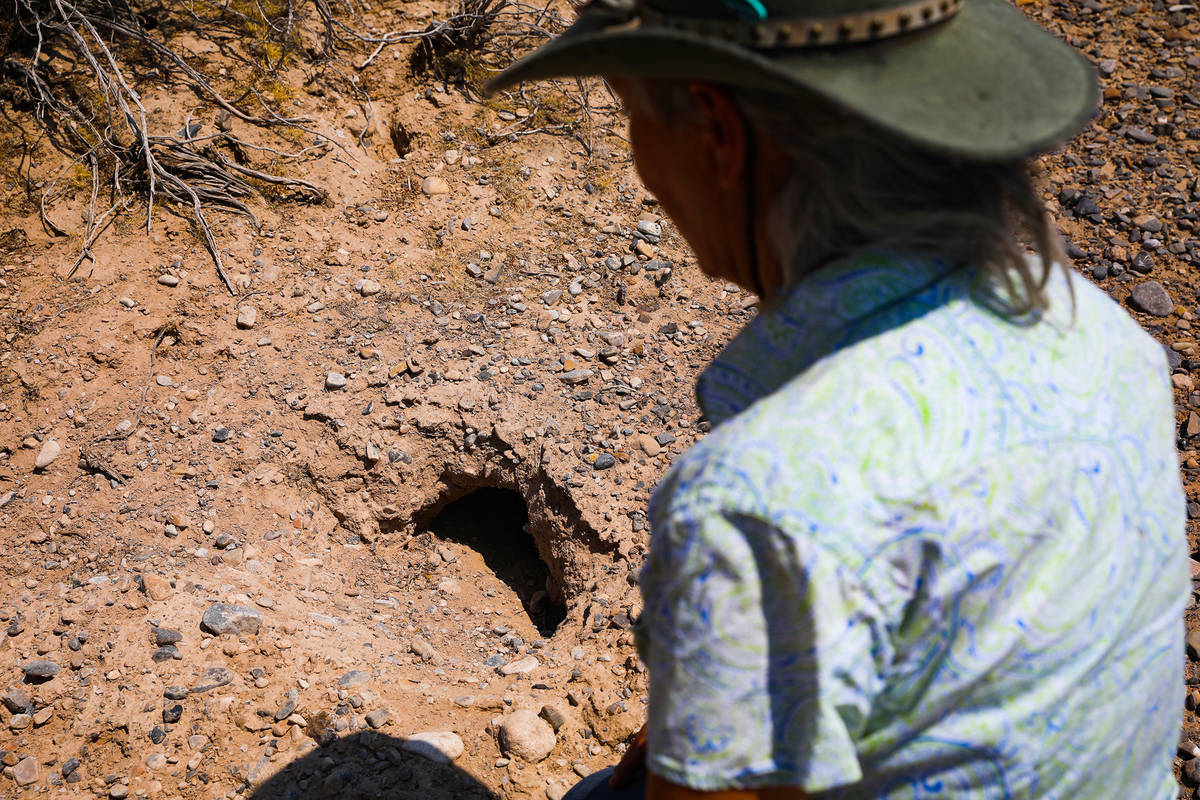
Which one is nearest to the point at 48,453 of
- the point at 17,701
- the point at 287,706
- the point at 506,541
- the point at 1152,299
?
the point at 17,701

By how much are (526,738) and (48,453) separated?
1.98 m

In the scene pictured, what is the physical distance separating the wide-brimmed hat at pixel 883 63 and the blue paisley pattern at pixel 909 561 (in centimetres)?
16

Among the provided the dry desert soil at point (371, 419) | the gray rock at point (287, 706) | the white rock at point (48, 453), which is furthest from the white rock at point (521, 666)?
the white rock at point (48, 453)

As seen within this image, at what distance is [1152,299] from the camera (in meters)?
3.40

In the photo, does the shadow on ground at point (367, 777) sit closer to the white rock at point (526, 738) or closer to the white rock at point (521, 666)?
the white rock at point (526, 738)

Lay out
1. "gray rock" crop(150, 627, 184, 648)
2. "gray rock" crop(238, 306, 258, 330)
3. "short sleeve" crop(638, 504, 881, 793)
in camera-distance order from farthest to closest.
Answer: "gray rock" crop(238, 306, 258, 330) → "gray rock" crop(150, 627, 184, 648) → "short sleeve" crop(638, 504, 881, 793)

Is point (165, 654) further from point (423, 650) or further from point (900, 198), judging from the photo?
point (900, 198)

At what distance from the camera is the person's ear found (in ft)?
3.42

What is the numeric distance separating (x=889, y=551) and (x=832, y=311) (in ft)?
0.92

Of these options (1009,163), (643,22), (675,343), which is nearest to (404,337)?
(675,343)

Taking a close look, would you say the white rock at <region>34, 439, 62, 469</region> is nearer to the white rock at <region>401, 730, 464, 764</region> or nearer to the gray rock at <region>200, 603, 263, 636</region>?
the gray rock at <region>200, 603, 263, 636</region>

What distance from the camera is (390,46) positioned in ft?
13.8

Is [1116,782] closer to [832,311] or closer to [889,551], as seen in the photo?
[889,551]

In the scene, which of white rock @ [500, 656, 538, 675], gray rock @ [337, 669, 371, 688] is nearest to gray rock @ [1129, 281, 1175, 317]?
white rock @ [500, 656, 538, 675]
